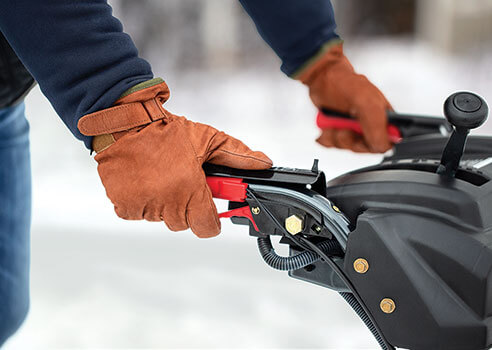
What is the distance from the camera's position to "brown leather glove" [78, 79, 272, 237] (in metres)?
0.69

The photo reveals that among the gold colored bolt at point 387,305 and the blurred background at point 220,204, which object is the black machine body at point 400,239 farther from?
the blurred background at point 220,204

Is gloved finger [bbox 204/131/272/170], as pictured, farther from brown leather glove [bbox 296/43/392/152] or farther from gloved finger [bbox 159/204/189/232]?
brown leather glove [bbox 296/43/392/152]

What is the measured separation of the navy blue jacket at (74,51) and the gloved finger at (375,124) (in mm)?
553

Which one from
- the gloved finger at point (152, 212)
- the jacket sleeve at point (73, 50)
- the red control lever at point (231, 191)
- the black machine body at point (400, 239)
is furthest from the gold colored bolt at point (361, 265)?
the jacket sleeve at point (73, 50)

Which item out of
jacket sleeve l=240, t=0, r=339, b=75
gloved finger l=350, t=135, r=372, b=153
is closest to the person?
jacket sleeve l=240, t=0, r=339, b=75

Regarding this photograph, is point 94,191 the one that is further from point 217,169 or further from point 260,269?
point 217,169

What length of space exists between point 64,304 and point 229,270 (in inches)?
16.3

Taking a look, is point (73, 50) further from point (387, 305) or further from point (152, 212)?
point (387, 305)

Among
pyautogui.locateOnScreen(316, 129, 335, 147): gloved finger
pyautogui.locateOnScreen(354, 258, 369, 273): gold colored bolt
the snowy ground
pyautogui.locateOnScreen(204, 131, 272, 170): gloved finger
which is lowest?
the snowy ground

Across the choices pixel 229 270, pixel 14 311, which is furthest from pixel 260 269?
pixel 14 311

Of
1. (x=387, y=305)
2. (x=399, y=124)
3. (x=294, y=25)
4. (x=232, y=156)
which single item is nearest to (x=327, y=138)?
(x=399, y=124)

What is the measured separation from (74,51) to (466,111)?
512mm

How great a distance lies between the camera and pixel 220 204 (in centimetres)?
171

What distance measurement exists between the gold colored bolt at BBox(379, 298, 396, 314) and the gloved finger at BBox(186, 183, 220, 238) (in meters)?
0.25
